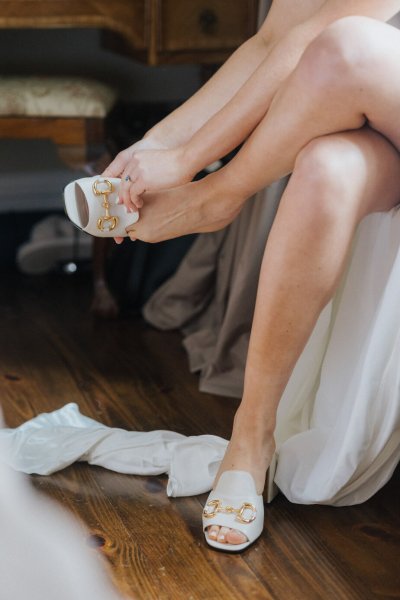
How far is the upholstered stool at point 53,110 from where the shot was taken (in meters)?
2.06

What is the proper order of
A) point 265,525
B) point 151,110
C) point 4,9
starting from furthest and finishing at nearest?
point 151,110
point 4,9
point 265,525

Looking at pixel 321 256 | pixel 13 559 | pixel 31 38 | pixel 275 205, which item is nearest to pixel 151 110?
pixel 31 38

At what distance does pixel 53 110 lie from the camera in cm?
207

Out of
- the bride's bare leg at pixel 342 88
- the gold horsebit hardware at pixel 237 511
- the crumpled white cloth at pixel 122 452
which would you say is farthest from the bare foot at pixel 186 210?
the gold horsebit hardware at pixel 237 511

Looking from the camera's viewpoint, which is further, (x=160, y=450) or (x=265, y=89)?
(x=160, y=450)

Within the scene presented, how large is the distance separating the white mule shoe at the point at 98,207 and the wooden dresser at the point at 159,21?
23.9 inches

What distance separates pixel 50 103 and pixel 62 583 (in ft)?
3.85

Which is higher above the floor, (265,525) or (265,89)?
(265,89)

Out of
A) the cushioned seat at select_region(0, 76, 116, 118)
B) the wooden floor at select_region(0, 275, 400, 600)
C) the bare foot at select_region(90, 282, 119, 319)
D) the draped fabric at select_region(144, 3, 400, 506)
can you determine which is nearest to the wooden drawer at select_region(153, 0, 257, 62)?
the cushioned seat at select_region(0, 76, 116, 118)

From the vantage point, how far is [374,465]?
4.56 ft

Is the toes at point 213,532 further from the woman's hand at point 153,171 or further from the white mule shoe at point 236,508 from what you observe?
the woman's hand at point 153,171

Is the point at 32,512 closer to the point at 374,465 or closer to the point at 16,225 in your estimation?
the point at 374,465

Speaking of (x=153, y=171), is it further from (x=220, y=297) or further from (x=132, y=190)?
(x=220, y=297)

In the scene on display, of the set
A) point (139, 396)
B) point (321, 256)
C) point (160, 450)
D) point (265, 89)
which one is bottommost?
point (139, 396)
